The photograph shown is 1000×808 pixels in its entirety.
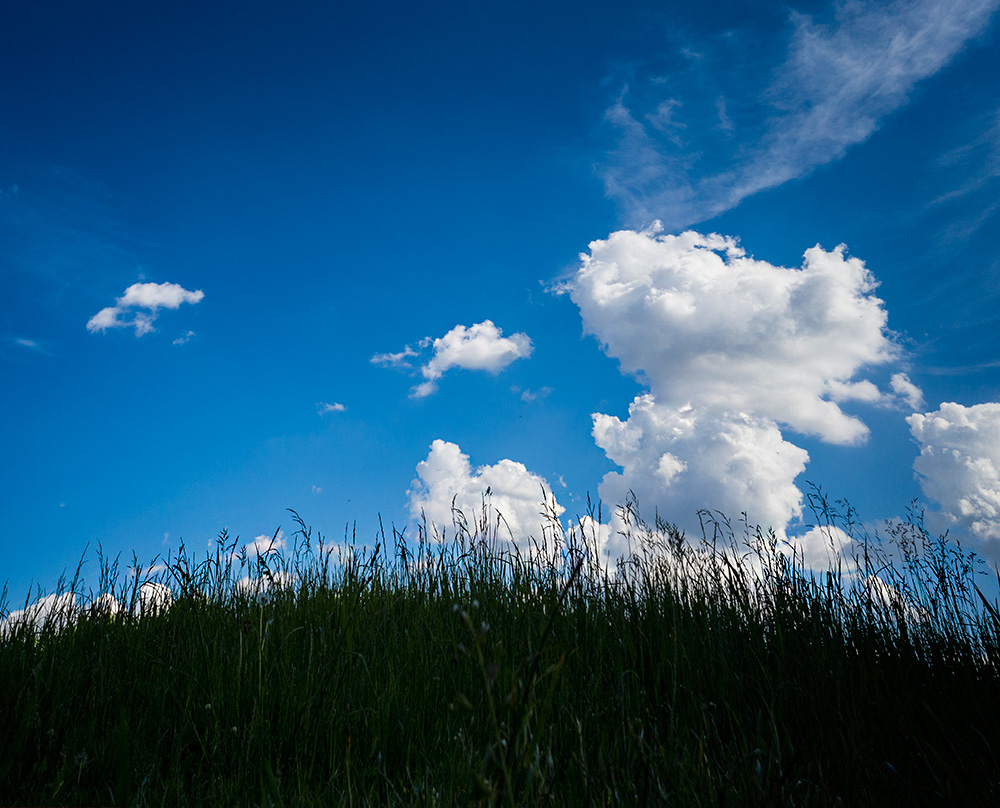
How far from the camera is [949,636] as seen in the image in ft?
13.1

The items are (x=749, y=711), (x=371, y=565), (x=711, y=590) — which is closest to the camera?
(x=749, y=711)

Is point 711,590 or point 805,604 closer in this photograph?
point 805,604

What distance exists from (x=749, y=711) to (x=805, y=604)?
125 cm

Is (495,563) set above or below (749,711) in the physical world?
above

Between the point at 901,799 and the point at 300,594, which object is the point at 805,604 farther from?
the point at 300,594

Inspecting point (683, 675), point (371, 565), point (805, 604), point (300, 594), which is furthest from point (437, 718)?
point (805, 604)

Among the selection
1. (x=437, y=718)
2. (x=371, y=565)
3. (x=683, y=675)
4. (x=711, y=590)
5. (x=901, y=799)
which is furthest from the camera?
(x=371, y=565)

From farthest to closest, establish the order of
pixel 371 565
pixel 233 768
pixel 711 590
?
pixel 371 565 → pixel 711 590 → pixel 233 768

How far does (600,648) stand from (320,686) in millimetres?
1701

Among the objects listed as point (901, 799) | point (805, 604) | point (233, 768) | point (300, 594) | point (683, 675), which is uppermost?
point (300, 594)

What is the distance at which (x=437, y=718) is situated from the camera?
323 centimetres

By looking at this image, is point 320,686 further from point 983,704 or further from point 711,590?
point 983,704

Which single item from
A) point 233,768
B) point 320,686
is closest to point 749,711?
point 320,686

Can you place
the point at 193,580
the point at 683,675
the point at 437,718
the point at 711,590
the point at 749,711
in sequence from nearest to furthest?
1. the point at 437,718
2. the point at 749,711
3. the point at 683,675
4. the point at 193,580
5. the point at 711,590
